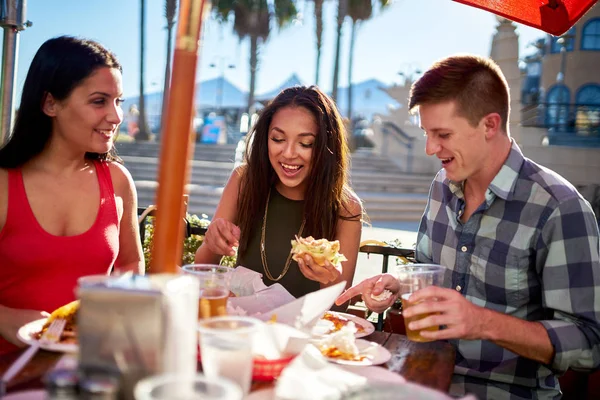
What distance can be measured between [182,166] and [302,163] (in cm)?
225

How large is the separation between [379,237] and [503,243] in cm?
976

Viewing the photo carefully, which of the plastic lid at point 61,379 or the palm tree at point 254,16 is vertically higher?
the palm tree at point 254,16

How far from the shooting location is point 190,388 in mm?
967

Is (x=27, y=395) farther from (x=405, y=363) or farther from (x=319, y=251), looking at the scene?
(x=319, y=251)

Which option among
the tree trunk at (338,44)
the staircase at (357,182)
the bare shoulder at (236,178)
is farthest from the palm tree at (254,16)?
the bare shoulder at (236,178)

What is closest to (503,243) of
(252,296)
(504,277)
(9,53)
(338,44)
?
(504,277)

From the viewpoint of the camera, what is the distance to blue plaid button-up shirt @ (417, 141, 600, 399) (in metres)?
2.18

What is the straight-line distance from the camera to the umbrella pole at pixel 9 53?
3.13 m

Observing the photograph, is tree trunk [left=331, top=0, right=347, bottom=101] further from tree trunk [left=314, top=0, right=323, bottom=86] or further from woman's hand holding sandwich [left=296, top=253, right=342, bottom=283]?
woman's hand holding sandwich [left=296, top=253, right=342, bottom=283]

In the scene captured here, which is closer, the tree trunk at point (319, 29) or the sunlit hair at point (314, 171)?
the sunlit hair at point (314, 171)

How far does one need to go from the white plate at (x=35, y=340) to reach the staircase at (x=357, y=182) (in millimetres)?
13140

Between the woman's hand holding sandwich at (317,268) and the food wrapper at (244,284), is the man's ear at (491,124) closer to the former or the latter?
the woman's hand holding sandwich at (317,268)

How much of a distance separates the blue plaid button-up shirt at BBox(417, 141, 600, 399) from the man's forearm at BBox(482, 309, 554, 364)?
0.04 m

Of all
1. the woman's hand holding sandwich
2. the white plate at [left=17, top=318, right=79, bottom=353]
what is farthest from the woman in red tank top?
the woman's hand holding sandwich
